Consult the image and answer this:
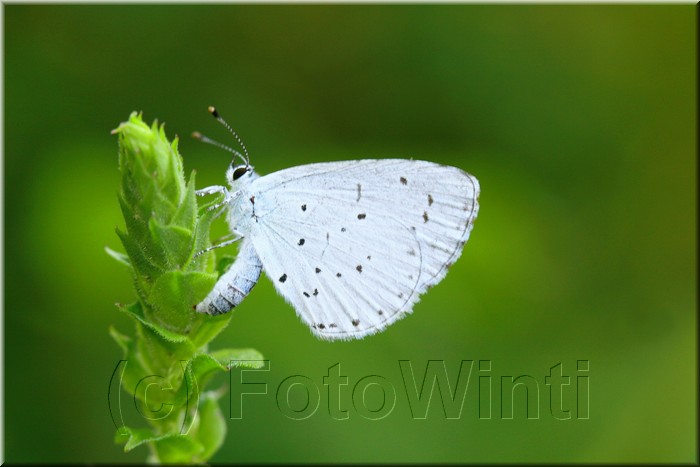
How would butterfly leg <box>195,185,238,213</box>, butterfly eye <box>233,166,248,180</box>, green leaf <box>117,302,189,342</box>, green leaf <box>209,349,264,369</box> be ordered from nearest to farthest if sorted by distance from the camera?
1. green leaf <box>117,302,189,342</box>
2. green leaf <box>209,349,264,369</box>
3. butterfly leg <box>195,185,238,213</box>
4. butterfly eye <box>233,166,248,180</box>

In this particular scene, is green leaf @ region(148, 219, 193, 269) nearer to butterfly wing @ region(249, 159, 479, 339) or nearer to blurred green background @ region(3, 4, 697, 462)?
butterfly wing @ region(249, 159, 479, 339)

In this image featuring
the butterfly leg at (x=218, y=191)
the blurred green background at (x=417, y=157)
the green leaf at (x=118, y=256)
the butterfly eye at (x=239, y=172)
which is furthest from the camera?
the blurred green background at (x=417, y=157)

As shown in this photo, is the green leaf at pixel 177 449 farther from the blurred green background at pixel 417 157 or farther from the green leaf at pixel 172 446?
the blurred green background at pixel 417 157

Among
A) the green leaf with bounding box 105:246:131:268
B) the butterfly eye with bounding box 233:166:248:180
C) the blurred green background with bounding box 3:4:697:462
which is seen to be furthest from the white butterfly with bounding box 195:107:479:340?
the blurred green background with bounding box 3:4:697:462

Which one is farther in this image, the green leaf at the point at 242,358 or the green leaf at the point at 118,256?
the green leaf at the point at 118,256

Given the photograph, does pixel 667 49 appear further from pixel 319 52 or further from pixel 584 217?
pixel 319 52

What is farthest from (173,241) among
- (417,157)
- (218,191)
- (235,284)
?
(417,157)

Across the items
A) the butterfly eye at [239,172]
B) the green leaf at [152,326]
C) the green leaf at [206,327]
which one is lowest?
the green leaf at [152,326]

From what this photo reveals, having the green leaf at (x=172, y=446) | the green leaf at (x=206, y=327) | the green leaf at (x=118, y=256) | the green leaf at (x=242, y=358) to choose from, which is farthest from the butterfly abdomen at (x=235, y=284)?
the green leaf at (x=172, y=446)
